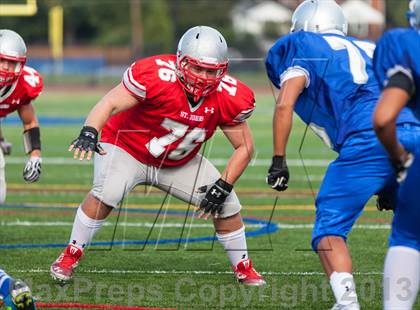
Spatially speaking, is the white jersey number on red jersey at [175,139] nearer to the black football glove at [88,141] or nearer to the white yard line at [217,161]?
the black football glove at [88,141]

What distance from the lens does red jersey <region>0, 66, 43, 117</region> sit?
6430mm

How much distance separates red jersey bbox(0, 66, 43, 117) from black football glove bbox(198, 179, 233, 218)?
1.66 metres

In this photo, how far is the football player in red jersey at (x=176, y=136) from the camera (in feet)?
18.0

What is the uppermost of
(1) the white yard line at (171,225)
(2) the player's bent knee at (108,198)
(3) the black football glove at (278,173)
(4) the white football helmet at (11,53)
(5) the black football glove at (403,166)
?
(5) the black football glove at (403,166)

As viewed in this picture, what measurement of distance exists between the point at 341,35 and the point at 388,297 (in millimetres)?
1734

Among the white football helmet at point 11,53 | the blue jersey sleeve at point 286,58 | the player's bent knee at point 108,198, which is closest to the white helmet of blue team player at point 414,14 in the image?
the blue jersey sleeve at point 286,58

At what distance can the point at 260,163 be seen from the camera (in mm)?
12961

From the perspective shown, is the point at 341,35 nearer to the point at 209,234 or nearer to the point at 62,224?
the point at 209,234

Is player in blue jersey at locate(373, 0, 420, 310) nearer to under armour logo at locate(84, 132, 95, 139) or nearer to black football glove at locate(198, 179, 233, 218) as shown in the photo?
black football glove at locate(198, 179, 233, 218)

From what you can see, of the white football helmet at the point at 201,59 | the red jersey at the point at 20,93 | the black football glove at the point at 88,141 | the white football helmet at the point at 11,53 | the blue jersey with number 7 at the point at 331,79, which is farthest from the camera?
the red jersey at the point at 20,93

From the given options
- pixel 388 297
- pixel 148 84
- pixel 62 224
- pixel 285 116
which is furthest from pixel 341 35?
pixel 62 224

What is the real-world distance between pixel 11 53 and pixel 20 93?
1.15ft

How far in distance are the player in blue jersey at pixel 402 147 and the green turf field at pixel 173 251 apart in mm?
1150

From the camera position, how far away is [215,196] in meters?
5.47
